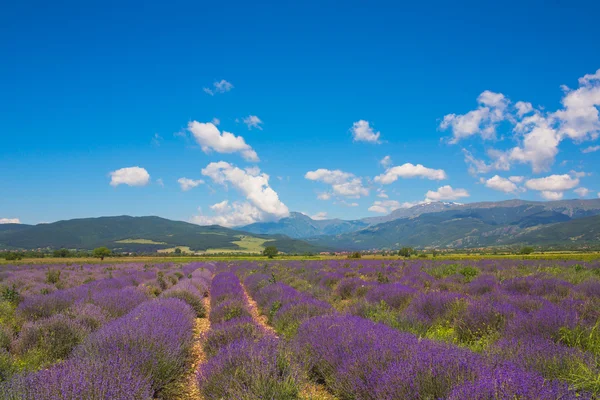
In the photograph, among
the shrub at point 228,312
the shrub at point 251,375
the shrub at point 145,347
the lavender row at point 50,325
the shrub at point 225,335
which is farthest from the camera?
the shrub at point 228,312

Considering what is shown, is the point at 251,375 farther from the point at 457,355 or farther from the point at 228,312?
A: the point at 228,312

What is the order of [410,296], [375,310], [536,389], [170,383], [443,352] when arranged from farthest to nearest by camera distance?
[410,296], [375,310], [170,383], [443,352], [536,389]

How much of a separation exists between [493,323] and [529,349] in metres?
2.71

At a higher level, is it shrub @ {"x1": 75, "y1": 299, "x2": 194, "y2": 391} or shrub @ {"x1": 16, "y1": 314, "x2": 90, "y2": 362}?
shrub @ {"x1": 75, "y1": 299, "x2": 194, "y2": 391}

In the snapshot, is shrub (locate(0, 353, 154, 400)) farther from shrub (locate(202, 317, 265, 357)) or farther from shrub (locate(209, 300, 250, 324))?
shrub (locate(209, 300, 250, 324))

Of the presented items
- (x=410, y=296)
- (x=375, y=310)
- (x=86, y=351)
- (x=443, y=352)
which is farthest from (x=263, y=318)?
(x=443, y=352)

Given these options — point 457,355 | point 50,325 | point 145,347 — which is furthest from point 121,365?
point 50,325

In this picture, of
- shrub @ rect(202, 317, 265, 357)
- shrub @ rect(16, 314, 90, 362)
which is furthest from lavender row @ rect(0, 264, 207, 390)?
shrub @ rect(202, 317, 265, 357)

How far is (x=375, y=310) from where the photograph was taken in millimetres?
8906

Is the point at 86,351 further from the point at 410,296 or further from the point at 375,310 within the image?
the point at 410,296

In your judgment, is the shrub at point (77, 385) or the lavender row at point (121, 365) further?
the lavender row at point (121, 365)

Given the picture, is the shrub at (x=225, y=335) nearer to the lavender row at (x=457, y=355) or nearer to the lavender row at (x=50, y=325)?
the lavender row at (x=457, y=355)

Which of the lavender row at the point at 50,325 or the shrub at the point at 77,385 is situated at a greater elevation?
the shrub at the point at 77,385

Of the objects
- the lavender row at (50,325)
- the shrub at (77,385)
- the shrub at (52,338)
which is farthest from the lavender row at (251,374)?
the shrub at (52,338)
